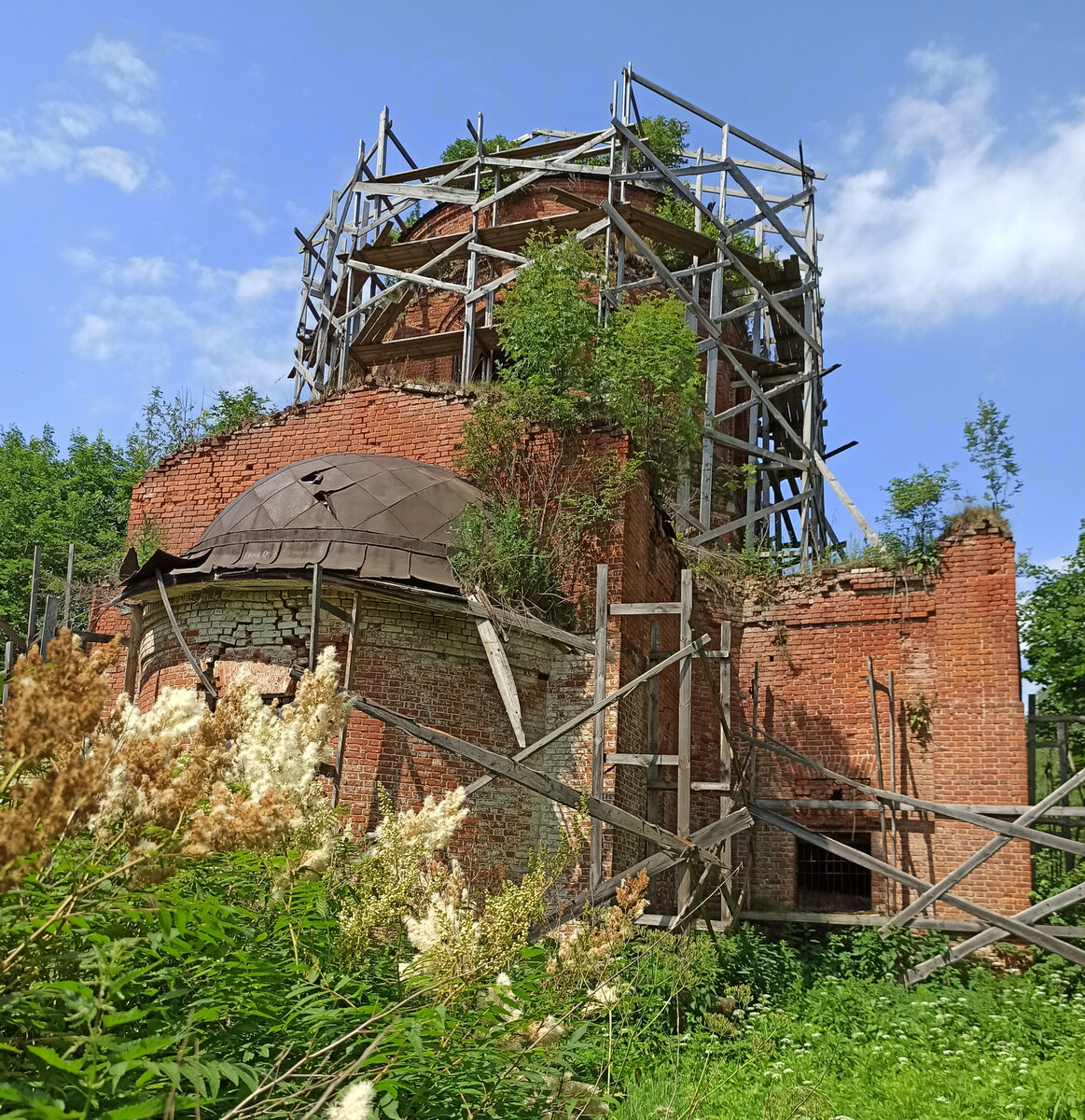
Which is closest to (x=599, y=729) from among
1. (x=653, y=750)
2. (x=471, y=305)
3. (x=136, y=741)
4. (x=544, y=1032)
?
(x=653, y=750)

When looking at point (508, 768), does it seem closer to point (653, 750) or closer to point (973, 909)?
point (653, 750)

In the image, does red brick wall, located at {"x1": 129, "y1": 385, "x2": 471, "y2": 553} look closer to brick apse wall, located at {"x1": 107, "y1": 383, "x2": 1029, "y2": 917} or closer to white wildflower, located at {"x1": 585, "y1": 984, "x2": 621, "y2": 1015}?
brick apse wall, located at {"x1": 107, "y1": 383, "x2": 1029, "y2": 917}

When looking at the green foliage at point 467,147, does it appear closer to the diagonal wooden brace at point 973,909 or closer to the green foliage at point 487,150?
the green foliage at point 487,150

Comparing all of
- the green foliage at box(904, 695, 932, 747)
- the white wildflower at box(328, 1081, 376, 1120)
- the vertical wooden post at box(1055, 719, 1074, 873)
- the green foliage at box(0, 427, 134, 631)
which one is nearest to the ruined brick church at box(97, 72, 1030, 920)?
the green foliage at box(904, 695, 932, 747)

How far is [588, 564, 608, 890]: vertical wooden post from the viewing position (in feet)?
30.7

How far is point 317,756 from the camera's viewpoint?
135 inches

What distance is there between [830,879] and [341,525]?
757cm

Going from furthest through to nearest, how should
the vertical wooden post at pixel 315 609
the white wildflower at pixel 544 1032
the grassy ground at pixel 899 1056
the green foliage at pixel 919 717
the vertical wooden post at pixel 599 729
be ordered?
the green foliage at pixel 919 717, the vertical wooden post at pixel 599 729, the vertical wooden post at pixel 315 609, the grassy ground at pixel 899 1056, the white wildflower at pixel 544 1032

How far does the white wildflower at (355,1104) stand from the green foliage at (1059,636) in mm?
14681

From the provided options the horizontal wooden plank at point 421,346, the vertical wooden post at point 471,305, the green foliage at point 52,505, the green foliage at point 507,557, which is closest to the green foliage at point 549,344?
the green foliage at point 507,557

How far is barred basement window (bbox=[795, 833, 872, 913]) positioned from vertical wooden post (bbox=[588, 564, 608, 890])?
3.87 m

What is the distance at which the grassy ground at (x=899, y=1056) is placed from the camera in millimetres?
6691

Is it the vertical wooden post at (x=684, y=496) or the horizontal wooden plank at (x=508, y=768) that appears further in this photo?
the vertical wooden post at (x=684, y=496)

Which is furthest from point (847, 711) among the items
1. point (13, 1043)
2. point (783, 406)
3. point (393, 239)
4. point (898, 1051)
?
point (393, 239)
